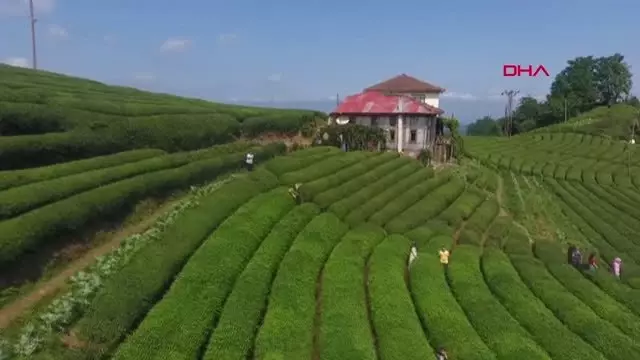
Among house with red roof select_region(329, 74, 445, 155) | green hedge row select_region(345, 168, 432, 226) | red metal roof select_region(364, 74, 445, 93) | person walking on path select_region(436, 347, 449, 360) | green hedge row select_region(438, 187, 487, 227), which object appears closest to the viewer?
person walking on path select_region(436, 347, 449, 360)

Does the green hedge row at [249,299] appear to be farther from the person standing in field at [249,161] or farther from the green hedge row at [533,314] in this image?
the green hedge row at [533,314]

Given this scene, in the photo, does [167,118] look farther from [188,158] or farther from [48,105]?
[48,105]

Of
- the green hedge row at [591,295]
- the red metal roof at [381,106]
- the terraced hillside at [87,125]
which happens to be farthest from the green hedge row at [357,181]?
the green hedge row at [591,295]

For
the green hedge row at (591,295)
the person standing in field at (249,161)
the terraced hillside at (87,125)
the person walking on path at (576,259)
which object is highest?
the terraced hillside at (87,125)

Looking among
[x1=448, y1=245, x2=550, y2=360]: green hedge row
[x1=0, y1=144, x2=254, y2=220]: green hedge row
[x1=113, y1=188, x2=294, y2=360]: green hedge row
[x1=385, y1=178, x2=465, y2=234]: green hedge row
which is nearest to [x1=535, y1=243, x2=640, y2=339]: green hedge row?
[x1=448, y1=245, x2=550, y2=360]: green hedge row

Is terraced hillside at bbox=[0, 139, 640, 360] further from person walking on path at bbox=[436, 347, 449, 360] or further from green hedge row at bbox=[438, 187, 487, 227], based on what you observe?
person walking on path at bbox=[436, 347, 449, 360]
